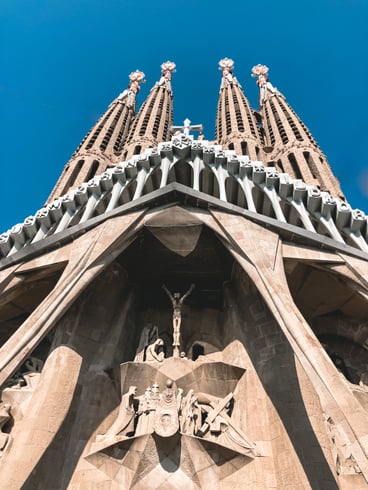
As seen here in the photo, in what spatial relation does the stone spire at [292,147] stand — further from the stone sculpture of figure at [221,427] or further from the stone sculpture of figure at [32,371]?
the stone sculpture of figure at [32,371]

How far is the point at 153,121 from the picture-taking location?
25531 millimetres

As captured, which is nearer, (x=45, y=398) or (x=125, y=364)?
(x=45, y=398)

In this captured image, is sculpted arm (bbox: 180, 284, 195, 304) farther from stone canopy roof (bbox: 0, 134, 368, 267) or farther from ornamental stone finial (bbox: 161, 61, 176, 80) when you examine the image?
ornamental stone finial (bbox: 161, 61, 176, 80)

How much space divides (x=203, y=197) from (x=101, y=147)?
1437cm

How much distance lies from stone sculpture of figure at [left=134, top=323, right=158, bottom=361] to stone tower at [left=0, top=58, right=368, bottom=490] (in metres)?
0.05

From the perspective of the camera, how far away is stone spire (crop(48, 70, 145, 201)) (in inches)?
755

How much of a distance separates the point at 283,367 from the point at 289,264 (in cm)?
217

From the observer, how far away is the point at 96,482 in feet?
26.1

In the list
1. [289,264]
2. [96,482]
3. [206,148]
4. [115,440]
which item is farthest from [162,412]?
[206,148]

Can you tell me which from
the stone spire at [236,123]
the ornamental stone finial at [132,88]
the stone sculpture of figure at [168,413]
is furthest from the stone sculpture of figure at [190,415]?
the ornamental stone finial at [132,88]

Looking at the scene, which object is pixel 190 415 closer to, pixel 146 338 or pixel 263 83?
pixel 146 338

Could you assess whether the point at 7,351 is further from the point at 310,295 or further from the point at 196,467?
the point at 310,295

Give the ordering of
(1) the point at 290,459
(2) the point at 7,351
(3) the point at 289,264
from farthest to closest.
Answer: (3) the point at 289,264
(1) the point at 290,459
(2) the point at 7,351

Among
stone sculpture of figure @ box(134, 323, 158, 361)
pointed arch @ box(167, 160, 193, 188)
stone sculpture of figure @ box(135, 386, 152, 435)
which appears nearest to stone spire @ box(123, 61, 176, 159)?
pointed arch @ box(167, 160, 193, 188)
